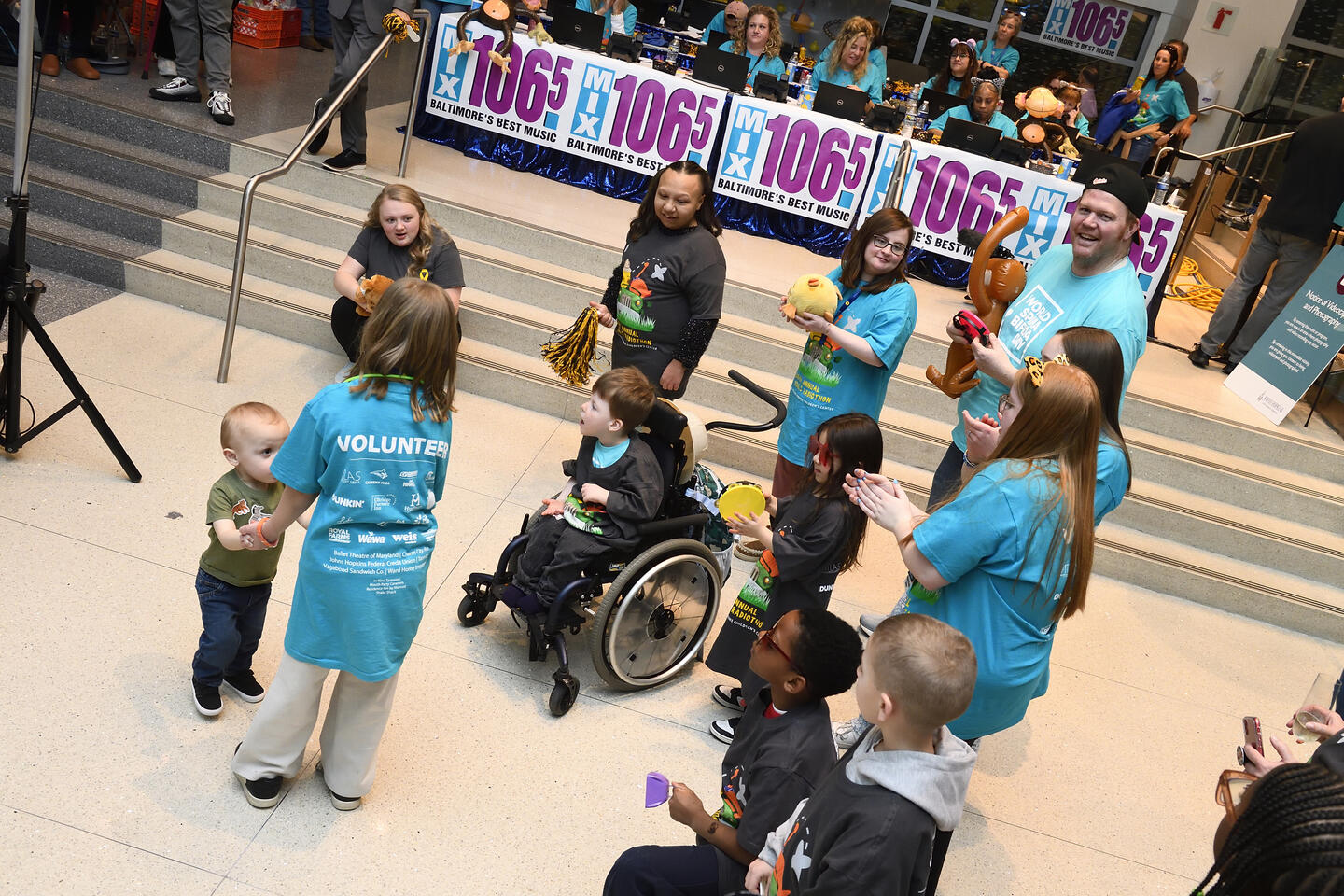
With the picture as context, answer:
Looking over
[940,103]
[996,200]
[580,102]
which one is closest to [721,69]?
Answer: [580,102]

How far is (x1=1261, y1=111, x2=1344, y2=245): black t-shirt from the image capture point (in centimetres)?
652

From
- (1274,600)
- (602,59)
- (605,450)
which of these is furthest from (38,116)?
(1274,600)

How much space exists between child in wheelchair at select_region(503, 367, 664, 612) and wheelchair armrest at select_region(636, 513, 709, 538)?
28mm

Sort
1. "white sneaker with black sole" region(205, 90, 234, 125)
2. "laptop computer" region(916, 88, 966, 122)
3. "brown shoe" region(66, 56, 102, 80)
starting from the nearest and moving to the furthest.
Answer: "white sneaker with black sole" region(205, 90, 234, 125) → "brown shoe" region(66, 56, 102, 80) → "laptop computer" region(916, 88, 966, 122)

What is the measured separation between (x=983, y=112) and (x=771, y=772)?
7.14m

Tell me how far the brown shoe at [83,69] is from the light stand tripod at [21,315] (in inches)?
139

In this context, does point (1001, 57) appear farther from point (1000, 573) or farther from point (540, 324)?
point (1000, 573)

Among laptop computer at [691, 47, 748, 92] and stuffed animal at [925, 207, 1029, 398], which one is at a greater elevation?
laptop computer at [691, 47, 748, 92]

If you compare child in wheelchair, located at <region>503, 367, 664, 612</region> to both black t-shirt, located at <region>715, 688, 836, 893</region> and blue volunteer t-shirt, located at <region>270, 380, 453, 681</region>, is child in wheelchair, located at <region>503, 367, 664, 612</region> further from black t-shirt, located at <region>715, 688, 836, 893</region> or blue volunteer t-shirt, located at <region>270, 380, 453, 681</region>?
black t-shirt, located at <region>715, 688, 836, 893</region>

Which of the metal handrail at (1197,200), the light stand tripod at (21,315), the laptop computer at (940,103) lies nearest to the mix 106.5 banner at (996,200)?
the metal handrail at (1197,200)

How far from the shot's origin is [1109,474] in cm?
268

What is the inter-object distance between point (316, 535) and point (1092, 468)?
184cm

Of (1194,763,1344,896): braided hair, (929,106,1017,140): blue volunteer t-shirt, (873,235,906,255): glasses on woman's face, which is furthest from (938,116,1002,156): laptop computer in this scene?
(1194,763,1344,896): braided hair

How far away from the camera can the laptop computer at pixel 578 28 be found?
7406 millimetres
